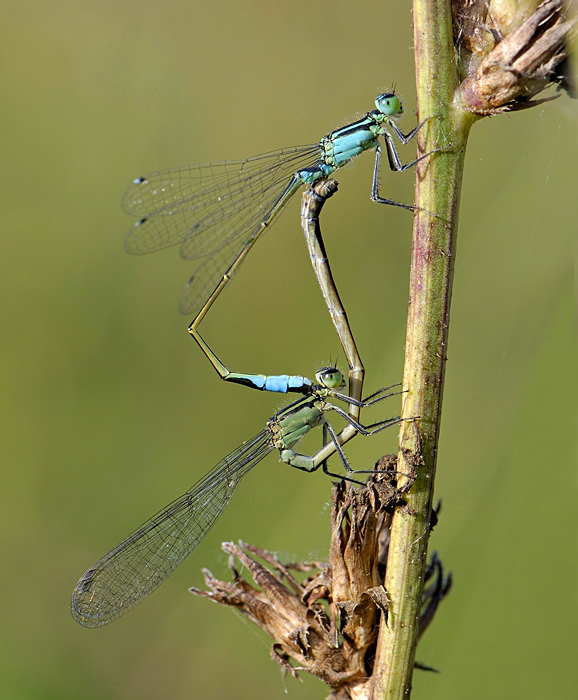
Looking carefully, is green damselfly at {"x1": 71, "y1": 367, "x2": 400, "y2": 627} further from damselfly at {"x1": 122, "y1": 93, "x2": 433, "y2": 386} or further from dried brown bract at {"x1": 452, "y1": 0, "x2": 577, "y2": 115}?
dried brown bract at {"x1": 452, "y1": 0, "x2": 577, "y2": 115}

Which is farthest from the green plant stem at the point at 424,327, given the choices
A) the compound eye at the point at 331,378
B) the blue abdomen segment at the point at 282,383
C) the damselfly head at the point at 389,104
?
the blue abdomen segment at the point at 282,383

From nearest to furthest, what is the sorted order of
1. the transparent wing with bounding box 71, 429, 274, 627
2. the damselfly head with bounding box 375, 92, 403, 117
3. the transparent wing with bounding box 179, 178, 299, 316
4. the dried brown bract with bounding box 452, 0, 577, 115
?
1. the dried brown bract with bounding box 452, 0, 577, 115
2. the damselfly head with bounding box 375, 92, 403, 117
3. the transparent wing with bounding box 71, 429, 274, 627
4. the transparent wing with bounding box 179, 178, 299, 316

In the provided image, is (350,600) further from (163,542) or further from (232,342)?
(232,342)

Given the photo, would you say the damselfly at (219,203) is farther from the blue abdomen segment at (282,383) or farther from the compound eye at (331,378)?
the compound eye at (331,378)

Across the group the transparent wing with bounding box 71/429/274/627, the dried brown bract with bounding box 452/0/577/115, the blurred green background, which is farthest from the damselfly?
the dried brown bract with bounding box 452/0/577/115

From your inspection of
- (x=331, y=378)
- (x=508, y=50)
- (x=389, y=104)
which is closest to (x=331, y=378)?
(x=331, y=378)

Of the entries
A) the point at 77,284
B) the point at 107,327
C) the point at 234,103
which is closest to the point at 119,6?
the point at 234,103

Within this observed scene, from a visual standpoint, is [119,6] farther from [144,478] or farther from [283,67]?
[144,478]
